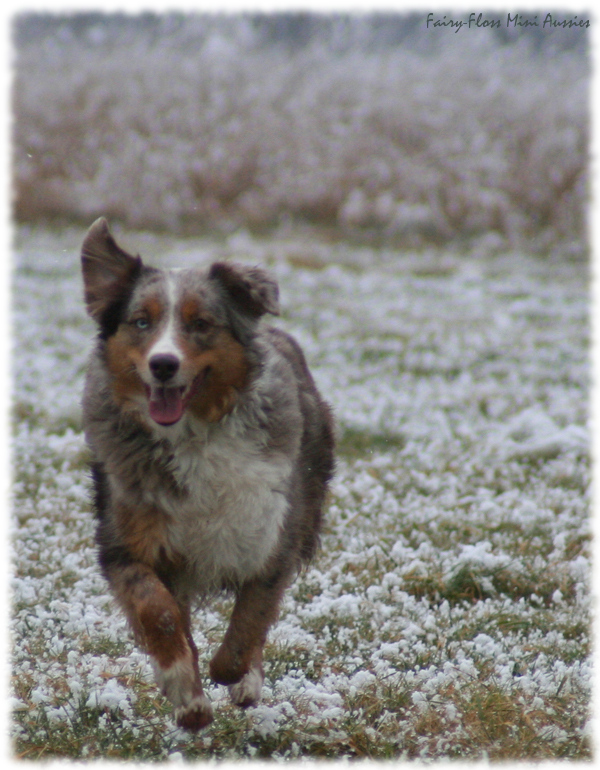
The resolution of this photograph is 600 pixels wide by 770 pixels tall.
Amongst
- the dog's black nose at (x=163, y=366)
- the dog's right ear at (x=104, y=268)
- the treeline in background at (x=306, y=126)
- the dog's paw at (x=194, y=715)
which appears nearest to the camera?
the dog's paw at (x=194, y=715)

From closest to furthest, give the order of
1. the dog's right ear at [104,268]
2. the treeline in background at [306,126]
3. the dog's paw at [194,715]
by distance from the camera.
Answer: the dog's paw at [194,715] < the dog's right ear at [104,268] < the treeline in background at [306,126]

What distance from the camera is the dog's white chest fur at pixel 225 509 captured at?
155 inches

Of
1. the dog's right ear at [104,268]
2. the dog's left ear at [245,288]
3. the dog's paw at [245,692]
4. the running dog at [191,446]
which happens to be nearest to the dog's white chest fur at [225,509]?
the running dog at [191,446]

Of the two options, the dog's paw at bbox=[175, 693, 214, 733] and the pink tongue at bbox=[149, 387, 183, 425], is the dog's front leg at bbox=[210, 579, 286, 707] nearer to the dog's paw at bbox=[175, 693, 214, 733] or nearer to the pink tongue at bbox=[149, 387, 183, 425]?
the dog's paw at bbox=[175, 693, 214, 733]

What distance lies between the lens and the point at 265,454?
4.12 metres

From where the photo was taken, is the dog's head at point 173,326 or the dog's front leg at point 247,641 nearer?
the dog's head at point 173,326

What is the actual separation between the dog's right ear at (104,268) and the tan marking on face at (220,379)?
50cm

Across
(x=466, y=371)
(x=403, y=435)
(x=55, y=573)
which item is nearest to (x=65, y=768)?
(x=55, y=573)

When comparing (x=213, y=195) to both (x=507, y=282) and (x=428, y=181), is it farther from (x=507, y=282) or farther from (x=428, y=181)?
(x=507, y=282)

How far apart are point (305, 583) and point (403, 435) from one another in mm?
3399

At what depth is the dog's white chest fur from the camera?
3.94 meters

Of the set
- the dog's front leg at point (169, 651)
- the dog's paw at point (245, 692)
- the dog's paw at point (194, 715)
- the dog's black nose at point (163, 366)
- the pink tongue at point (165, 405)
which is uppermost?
the dog's black nose at point (163, 366)

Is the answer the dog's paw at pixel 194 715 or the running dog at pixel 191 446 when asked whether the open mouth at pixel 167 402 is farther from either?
the dog's paw at pixel 194 715

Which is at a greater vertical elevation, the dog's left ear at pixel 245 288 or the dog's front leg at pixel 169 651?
the dog's left ear at pixel 245 288
